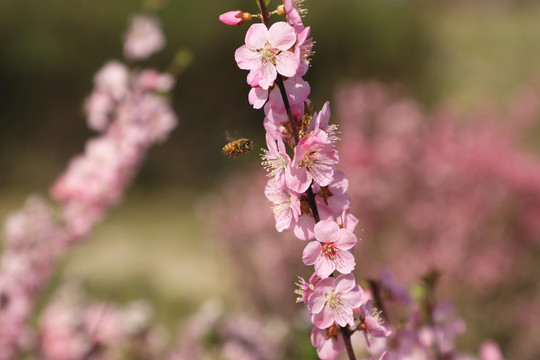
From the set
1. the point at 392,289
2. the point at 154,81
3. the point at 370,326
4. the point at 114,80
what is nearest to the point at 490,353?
the point at 392,289

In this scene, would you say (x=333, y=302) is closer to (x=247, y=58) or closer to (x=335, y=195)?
(x=335, y=195)

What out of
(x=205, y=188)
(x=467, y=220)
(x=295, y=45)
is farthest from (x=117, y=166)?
(x=205, y=188)

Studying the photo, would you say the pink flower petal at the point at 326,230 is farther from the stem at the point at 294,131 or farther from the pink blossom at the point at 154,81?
the pink blossom at the point at 154,81

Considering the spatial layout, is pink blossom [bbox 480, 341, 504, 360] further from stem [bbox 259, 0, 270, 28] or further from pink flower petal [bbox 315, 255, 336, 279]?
stem [bbox 259, 0, 270, 28]

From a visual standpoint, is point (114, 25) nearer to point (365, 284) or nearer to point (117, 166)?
point (117, 166)

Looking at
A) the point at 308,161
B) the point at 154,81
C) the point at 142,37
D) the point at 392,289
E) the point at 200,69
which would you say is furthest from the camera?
the point at 200,69

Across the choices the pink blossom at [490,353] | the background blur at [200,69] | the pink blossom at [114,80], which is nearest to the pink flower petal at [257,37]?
the pink blossom at [490,353]
